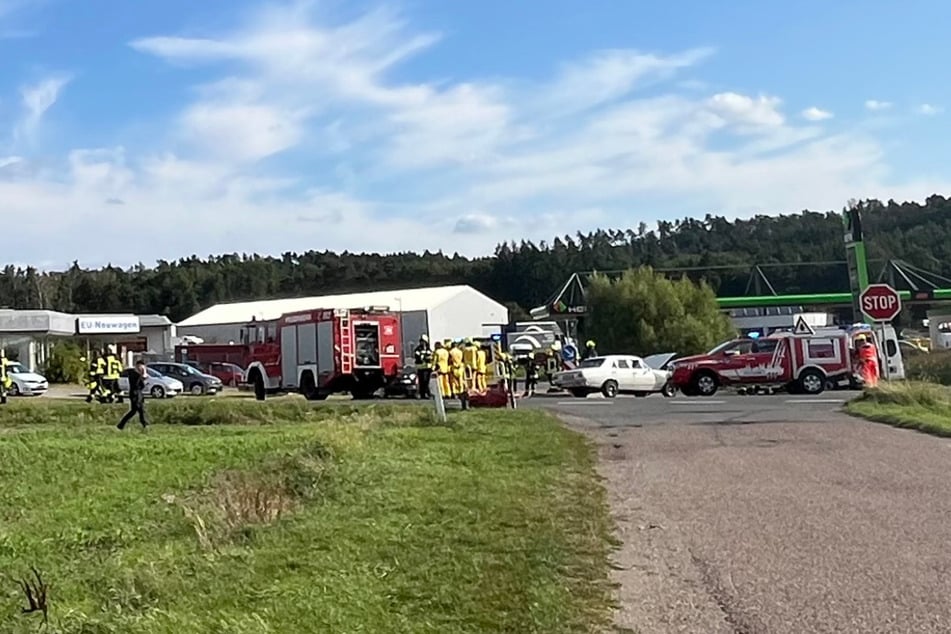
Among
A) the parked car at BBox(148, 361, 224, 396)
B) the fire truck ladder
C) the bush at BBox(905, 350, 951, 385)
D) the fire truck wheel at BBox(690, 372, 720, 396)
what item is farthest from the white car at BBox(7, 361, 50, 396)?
the bush at BBox(905, 350, 951, 385)

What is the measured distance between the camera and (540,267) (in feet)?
458

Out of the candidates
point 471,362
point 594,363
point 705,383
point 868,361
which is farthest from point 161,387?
point 868,361

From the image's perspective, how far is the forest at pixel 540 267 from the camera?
123m

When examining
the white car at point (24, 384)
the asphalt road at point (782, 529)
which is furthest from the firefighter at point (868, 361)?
the white car at point (24, 384)

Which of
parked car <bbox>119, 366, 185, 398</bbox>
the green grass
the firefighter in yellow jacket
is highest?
the firefighter in yellow jacket

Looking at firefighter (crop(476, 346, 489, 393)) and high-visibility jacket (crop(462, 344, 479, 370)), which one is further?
firefighter (crop(476, 346, 489, 393))

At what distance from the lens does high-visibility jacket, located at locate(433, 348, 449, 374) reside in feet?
95.4

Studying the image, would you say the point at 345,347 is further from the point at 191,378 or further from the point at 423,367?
the point at 191,378

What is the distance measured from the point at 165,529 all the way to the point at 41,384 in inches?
1629

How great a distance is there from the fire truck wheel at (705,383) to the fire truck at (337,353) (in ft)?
31.2

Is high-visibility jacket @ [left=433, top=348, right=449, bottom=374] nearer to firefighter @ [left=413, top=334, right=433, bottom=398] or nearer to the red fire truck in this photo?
firefighter @ [left=413, top=334, right=433, bottom=398]

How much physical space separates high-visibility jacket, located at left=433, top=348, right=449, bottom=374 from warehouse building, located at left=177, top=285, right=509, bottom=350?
46226mm

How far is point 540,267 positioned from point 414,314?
61584mm

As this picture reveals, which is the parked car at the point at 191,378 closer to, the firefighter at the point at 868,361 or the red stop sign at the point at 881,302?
the firefighter at the point at 868,361
